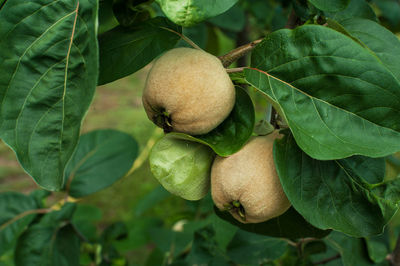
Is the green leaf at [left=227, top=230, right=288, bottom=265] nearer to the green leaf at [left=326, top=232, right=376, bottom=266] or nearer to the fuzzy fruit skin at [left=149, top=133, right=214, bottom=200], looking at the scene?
the green leaf at [left=326, top=232, right=376, bottom=266]

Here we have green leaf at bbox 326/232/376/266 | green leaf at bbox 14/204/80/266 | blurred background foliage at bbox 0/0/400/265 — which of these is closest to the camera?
green leaf at bbox 326/232/376/266

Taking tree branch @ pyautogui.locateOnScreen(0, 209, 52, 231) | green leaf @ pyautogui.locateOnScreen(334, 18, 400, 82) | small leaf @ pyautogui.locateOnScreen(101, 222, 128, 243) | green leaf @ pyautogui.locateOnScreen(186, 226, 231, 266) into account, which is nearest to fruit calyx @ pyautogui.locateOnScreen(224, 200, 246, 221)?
green leaf @ pyautogui.locateOnScreen(334, 18, 400, 82)

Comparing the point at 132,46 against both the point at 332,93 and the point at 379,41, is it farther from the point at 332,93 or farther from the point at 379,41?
the point at 379,41

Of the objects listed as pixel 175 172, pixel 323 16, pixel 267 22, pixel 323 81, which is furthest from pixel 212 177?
pixel 267 22

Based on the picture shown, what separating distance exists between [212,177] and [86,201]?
121 inches

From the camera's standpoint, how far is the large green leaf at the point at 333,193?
76cm

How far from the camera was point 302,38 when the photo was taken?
75cm

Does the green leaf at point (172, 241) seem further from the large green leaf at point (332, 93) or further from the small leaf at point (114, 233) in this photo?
the large green leaf at point (332, 93)

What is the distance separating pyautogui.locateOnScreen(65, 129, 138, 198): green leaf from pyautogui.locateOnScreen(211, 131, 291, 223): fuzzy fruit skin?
87cm

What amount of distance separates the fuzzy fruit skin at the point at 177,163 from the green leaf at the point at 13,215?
0.95 m

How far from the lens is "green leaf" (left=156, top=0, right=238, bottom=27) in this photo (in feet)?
2.23

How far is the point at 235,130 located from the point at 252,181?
0.11 meters

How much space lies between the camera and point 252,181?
0.79 meters

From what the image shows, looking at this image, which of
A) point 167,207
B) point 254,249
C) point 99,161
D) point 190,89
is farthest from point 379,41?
point 167,207
